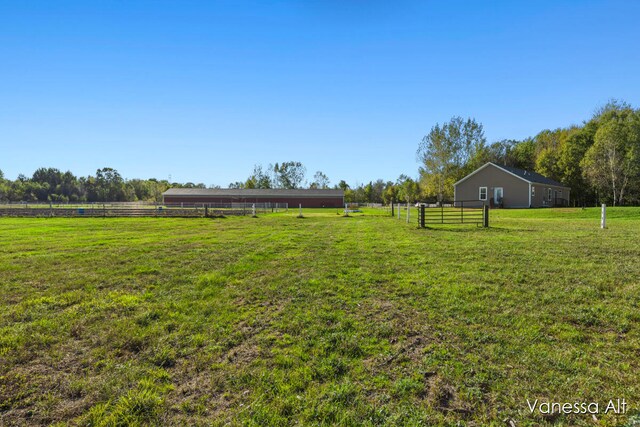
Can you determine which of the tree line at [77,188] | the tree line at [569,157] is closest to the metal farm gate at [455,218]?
the tree line at [569,157]

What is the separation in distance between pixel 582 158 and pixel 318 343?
4728 centimetres

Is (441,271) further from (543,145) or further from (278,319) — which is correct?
(543,145)

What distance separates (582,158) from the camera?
1523 inches

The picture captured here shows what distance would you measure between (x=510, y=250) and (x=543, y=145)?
180ft

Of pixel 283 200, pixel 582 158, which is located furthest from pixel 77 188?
pixel 582 158

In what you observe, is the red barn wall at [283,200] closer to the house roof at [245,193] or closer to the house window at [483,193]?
the house roof at [245,193]

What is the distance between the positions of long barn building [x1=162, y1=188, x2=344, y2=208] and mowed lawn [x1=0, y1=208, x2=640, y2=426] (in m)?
53.5

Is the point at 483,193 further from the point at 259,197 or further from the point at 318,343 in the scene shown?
the point at 259,197

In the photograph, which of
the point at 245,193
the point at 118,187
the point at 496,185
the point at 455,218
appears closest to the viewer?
the point at 455,218

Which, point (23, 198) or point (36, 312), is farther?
point (23, 198)

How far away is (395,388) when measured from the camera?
261 cm

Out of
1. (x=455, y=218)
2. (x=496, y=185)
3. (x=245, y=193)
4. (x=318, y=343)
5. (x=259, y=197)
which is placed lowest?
(x=318, y=343)

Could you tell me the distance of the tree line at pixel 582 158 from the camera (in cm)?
3344

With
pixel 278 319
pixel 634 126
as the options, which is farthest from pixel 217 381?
pixel 634 126
